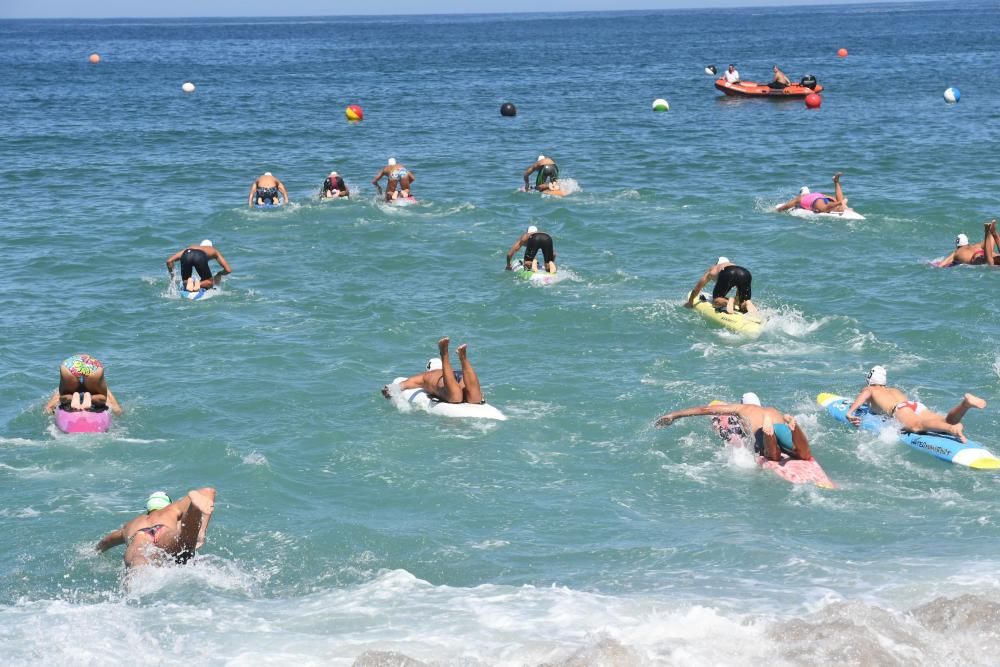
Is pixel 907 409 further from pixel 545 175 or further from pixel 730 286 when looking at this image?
pixel 545 175

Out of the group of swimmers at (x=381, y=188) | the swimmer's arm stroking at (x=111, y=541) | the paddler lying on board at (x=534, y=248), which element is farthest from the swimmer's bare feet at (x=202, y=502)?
the group of swimmers at (x=381, y=188)

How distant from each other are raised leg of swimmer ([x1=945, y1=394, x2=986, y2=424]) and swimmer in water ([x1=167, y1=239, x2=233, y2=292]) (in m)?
13.2

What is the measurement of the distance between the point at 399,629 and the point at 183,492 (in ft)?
15.3

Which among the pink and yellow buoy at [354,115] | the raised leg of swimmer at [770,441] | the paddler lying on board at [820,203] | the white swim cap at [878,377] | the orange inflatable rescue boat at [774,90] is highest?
the orange inflatable rescue boat at [774,90]

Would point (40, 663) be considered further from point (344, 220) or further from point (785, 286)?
point (344, 220)

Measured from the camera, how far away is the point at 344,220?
28.8 metres

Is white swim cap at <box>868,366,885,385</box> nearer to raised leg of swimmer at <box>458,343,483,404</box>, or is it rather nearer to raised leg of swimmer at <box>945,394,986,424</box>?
raised leg of swimmer at <box>945,394,986,424</box>

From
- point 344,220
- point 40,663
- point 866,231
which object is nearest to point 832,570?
point 40,663

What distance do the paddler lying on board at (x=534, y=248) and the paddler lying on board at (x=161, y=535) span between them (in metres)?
12.2

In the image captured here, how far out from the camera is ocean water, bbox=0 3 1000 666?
35.8 ft

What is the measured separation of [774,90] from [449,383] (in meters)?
42.0

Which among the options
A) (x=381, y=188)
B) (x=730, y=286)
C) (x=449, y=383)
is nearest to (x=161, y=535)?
(x=449, y=383)

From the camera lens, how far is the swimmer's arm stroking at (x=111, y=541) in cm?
1210

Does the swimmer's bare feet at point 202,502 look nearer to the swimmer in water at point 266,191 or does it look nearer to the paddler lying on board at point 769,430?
the paddler lying on board at point 769,430
